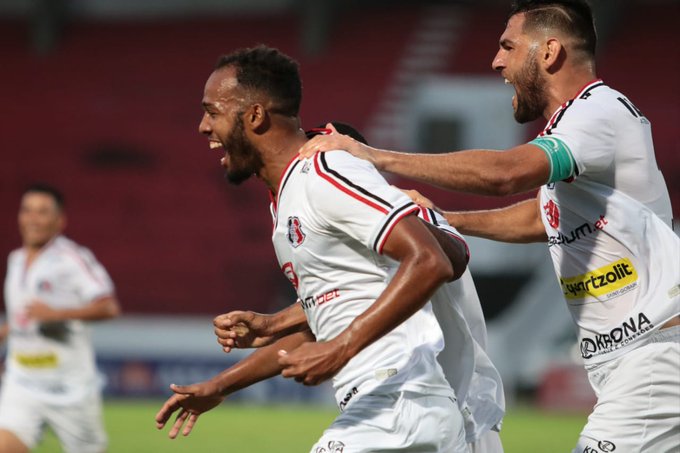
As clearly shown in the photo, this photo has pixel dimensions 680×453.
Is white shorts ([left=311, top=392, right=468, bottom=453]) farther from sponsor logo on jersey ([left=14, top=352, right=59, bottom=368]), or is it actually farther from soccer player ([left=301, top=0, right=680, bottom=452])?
sponsor logo on jersey ([left=14, top=352, right=59, bottom=368])

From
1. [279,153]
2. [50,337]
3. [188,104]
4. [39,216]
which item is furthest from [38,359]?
[188,104]

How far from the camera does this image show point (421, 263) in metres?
3.75

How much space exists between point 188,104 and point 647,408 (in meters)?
21.3

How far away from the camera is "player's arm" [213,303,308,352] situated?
15.2 ft

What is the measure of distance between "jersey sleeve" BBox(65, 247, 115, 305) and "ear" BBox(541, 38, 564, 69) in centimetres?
519

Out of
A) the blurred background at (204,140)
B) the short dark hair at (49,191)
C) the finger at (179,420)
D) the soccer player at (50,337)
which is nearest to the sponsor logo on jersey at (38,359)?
the soccer player at (50,337)

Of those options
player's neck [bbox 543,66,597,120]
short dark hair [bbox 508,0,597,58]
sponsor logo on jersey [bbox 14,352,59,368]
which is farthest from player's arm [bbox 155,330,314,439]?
sponsor logo on jersey [bbox 14,352,59,368]

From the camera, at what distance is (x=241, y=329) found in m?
4.70

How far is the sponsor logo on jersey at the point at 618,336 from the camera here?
4.69 meters

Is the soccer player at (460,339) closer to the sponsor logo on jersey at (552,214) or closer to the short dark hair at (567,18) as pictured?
the sponsor logo on jersey at (552,214)

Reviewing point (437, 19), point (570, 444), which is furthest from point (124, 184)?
point (570, 444)

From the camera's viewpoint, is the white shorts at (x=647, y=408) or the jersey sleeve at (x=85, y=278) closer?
the white shorts at (x=647, y=408)

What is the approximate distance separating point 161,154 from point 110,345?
266 inches

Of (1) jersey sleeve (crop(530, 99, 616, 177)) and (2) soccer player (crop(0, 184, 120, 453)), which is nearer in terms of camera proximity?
(1) jersey sleeve (crop(530, 99, 616, 177))
